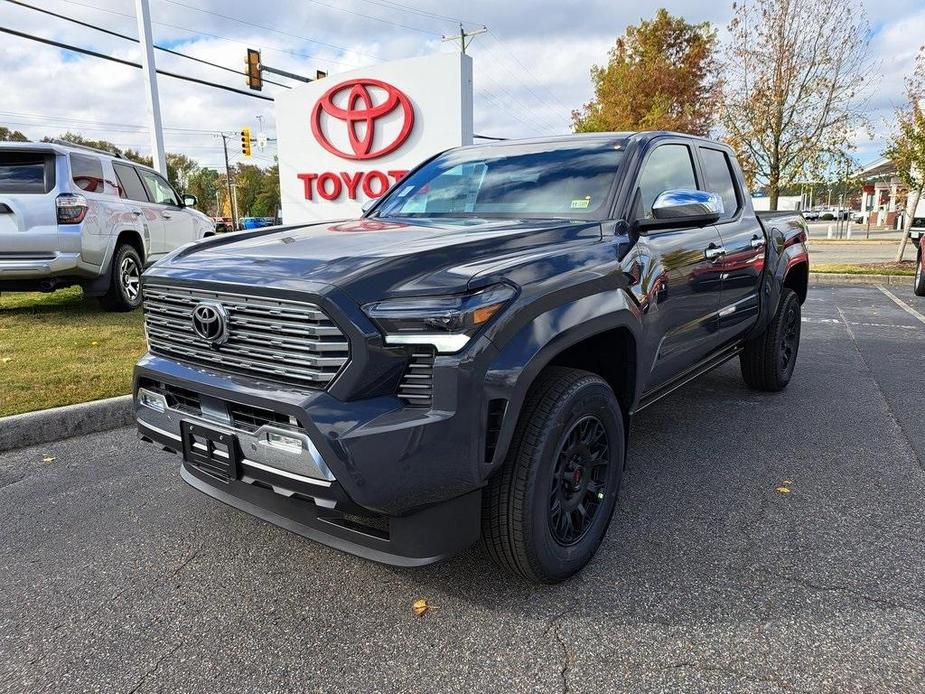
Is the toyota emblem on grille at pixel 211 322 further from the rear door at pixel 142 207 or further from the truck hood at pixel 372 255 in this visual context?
the rear door at pixel 142 207

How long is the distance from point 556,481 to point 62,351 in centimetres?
527

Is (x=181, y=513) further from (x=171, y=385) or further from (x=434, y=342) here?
(x=434, y=342)

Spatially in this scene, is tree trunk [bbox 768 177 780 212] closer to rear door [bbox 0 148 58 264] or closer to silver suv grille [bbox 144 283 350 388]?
rear door [bbox 0 148 58 264]

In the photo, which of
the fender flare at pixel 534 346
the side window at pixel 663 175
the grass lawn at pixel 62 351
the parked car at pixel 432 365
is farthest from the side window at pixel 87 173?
the fender flare at pixel 534 346

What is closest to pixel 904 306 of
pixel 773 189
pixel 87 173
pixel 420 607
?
pixel 773 189

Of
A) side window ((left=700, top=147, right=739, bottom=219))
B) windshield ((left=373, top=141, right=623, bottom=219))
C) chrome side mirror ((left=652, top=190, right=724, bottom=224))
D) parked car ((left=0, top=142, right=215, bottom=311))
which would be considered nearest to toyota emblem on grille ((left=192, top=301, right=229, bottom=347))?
windshield ((left=373, top=141, right=623, bottom=219))

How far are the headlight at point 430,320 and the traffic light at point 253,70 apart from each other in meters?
19.7

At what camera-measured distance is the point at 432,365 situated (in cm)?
208

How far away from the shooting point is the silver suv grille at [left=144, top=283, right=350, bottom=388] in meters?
2.12

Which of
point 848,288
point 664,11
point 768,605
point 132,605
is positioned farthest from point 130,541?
point 664,11

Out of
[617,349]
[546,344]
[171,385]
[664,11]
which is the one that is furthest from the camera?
[664,11]

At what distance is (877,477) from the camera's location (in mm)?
3650

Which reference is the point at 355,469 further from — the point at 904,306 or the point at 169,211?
the point at 904,306

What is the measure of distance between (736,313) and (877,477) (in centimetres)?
122
